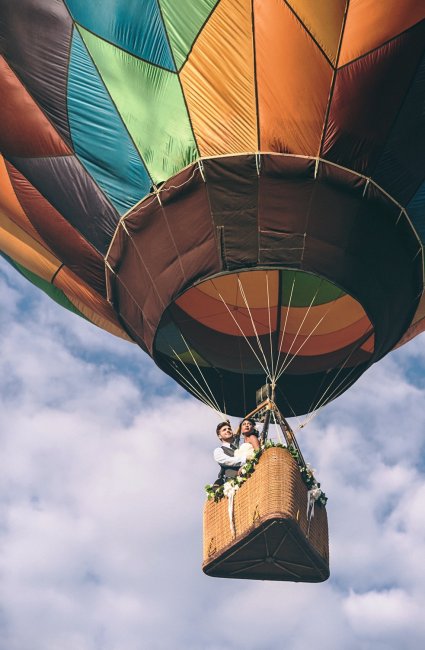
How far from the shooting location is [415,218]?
41.8 feet

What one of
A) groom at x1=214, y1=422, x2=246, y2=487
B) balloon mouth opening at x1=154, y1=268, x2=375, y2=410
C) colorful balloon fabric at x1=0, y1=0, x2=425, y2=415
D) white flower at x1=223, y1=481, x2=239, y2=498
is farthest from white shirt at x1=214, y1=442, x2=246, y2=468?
balloon mouth opening at x1=154, y1=268, x2=375, y2=410

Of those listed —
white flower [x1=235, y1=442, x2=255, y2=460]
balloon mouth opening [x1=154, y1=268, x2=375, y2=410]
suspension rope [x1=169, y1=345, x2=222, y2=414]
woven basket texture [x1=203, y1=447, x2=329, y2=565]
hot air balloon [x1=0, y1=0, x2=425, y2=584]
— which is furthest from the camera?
suspension rope [x1=169, y1=345, x2=222, y2=414]

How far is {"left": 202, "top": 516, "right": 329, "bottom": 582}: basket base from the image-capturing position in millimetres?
11469

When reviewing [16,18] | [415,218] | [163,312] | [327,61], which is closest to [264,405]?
[163,312]

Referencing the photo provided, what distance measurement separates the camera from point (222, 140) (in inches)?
480

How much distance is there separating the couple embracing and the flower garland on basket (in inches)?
5.2

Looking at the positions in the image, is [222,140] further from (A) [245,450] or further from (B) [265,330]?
(B) [265,330]

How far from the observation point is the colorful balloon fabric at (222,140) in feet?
39.2

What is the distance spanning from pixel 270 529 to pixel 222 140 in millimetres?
3758

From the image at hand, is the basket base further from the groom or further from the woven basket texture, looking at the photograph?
the groom

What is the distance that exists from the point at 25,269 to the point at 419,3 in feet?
20.6

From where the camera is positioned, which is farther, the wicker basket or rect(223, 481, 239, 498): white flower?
rect(223, 481, 239, 498): white flower

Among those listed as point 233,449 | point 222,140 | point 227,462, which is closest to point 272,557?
point 227,462

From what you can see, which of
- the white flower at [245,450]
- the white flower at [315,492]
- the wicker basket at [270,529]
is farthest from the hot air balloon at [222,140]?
the wicker basket at [270,529]
